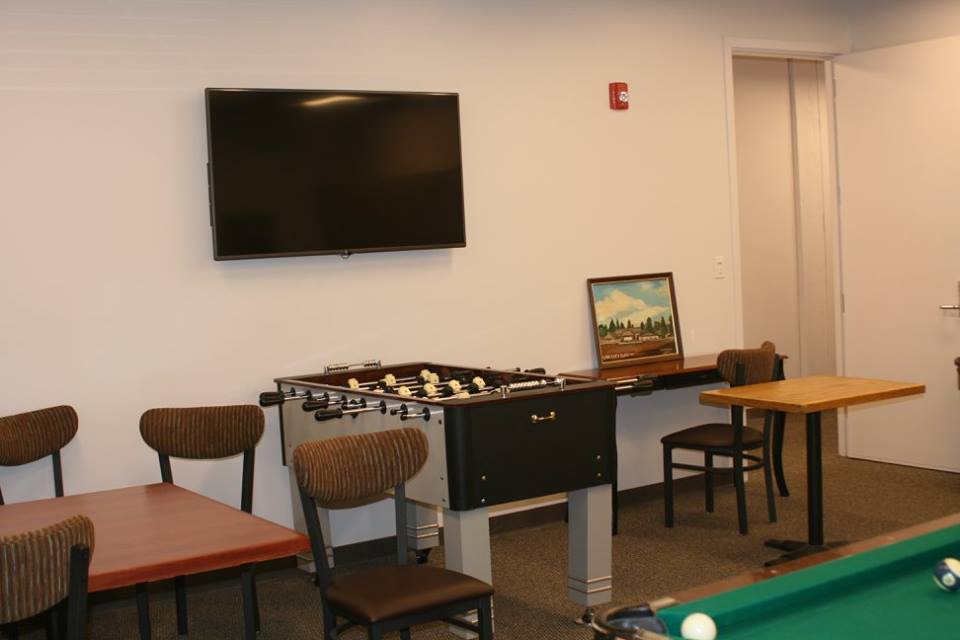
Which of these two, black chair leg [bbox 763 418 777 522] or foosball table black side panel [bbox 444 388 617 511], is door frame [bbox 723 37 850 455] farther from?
foosball table black side panel [bbox 444 388 617 511]

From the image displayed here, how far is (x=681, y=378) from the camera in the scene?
5.73 metres

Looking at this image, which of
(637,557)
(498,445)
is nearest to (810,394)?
(637,557)

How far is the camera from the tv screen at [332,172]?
4.88 metres

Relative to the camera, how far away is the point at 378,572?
3.52m

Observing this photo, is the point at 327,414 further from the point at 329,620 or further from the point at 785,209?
the point at 785,209

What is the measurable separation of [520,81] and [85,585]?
3.87m

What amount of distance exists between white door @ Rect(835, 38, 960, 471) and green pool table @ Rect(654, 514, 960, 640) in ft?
14.7

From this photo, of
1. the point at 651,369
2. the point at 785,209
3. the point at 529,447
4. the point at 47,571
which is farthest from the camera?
the point at 785,209

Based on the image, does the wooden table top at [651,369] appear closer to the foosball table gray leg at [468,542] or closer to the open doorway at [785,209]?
the foosball table gray leg at [468,542]

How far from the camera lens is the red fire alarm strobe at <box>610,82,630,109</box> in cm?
609

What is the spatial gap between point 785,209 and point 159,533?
22.2ft

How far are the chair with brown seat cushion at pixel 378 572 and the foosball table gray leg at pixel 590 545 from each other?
86 cm

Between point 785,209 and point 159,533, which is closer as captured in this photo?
point 159,533

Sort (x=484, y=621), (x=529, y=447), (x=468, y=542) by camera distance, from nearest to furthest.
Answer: (x=484, y=621)
(x=468, y=542)
(x=529, y=447)
